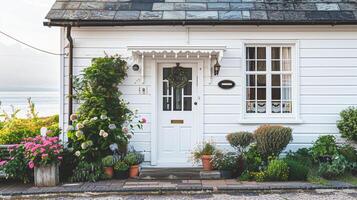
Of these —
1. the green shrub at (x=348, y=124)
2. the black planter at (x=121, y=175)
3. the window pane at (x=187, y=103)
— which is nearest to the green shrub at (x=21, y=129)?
the black planter at (x=121, y=175)

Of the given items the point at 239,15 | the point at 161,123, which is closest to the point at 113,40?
the point at 161,123

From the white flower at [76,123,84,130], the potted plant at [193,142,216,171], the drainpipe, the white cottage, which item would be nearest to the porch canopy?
the white cottage

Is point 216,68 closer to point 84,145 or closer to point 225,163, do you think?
point 225,163

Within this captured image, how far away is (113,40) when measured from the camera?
843 cm

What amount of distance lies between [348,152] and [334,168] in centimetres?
77

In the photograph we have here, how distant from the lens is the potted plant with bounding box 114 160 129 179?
7570 millimetres

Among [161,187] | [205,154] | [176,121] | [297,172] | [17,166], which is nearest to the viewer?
[161,187]

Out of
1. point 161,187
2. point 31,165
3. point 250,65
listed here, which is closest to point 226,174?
point 161,187

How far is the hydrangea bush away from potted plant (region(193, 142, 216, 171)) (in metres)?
1.43

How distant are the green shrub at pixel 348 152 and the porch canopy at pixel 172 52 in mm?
3402

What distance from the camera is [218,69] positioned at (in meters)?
8.33

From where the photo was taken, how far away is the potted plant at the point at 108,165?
7.50 meters

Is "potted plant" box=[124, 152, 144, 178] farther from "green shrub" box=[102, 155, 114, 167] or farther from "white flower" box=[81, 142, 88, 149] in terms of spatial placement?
"white flower" box=[81, 142, 88, 149]

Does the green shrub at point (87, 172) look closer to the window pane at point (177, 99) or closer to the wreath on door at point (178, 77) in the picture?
the window pane at point (177, 99)
